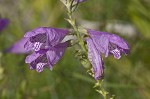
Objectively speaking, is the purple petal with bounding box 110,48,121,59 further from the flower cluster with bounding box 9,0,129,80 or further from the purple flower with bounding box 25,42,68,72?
the purple flower with bounding box 25,42,68,72

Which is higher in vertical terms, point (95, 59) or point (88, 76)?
point (95, 59)

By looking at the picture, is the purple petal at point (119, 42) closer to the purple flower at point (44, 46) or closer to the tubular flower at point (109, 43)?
the tubular flower at point (109, 43)

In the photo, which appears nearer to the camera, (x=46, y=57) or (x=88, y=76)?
(x=46, y=57)

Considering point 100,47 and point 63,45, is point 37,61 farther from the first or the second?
point 100,47

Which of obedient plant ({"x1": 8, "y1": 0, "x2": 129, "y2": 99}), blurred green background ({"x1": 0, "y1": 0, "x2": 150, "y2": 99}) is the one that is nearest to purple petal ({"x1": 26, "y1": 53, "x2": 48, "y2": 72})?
obedient plant ({"x1": 8, "y1": 0, "x2": 129, "y2": 99})

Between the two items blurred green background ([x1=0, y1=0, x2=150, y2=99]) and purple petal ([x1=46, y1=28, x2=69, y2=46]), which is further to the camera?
blurred green background ([x1=0, y1=0, x2=150, y2=99])

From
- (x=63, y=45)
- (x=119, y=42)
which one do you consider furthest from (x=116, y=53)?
(x=63, y=45)

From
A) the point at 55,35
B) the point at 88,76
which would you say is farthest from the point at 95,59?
the point at 88,76
